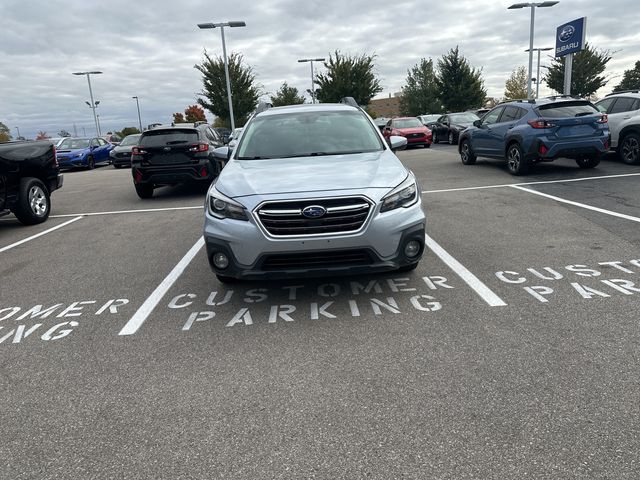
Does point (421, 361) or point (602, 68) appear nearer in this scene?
point (421, 361)

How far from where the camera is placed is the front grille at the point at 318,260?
158 inches

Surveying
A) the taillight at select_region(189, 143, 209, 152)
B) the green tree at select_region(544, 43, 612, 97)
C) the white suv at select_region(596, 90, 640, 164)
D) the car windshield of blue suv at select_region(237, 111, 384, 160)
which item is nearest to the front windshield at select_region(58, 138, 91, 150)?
the taillight at select_region(189, 143, 209, 152)

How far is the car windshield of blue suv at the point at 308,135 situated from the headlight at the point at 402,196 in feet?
3.34

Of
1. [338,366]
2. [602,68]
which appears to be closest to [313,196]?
[338,366]

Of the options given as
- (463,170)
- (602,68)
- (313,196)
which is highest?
(602,68)

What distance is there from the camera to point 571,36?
1927 cm

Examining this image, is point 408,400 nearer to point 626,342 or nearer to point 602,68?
point 626,342

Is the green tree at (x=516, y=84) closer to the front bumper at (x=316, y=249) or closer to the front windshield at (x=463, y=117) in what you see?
the front windshield at (x=463, y=117)

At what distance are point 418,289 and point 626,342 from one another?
5.57 feet

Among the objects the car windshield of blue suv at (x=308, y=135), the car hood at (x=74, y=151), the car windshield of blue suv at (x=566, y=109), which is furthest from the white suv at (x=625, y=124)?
the car hood at (x=74, y=151)

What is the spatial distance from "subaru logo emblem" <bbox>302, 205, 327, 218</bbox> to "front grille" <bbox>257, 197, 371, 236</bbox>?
0.9 inches

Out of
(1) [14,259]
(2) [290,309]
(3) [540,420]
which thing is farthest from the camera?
(1) [14,259]

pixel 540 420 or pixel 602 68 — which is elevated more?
pixel 602 68

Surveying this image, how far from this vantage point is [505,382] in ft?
9.86
